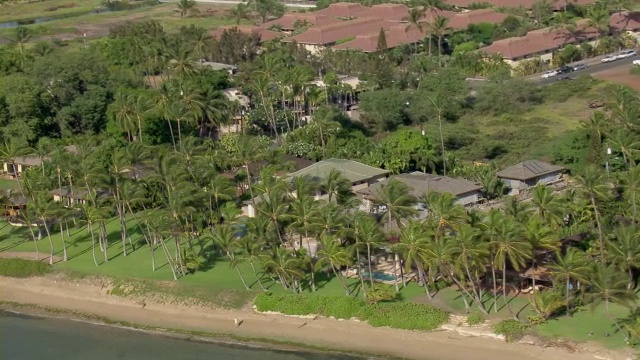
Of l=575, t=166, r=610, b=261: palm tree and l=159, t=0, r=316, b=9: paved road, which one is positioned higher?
l=575, t=166, r=610, b=261: palm tree

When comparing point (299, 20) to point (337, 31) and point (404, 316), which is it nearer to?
point (337, 31)

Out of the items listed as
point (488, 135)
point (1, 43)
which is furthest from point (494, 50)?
point (1, 43)

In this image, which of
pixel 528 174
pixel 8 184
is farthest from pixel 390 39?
pixel 528 174

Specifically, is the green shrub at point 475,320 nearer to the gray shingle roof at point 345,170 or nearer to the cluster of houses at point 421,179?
the cluster of houses at point 421,179

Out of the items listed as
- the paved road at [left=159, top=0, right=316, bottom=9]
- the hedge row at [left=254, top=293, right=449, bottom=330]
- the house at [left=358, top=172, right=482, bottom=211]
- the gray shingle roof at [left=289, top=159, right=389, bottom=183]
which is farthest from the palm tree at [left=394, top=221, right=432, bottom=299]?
the paved road at [left=159, top=0, right=316, bottom=9]

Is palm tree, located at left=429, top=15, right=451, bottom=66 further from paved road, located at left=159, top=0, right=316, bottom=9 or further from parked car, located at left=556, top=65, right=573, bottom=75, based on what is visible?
paved road, located at left=159, top=0, right=316, bottom=9

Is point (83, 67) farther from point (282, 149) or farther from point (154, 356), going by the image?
point (154, 356)
